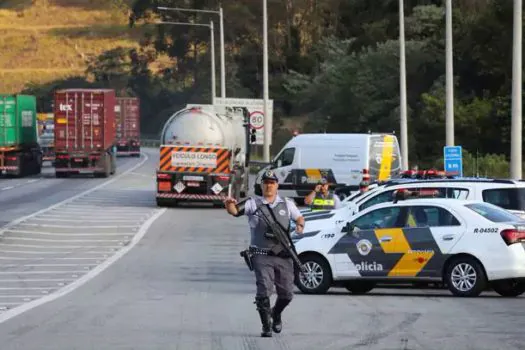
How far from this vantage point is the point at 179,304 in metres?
19.7

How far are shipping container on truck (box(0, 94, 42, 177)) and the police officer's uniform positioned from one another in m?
49.4

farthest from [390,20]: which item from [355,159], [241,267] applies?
[241,267]

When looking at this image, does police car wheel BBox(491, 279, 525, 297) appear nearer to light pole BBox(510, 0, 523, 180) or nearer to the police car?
the police car

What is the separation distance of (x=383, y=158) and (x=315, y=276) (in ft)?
78.3

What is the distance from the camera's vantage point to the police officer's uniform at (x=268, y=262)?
50.7ft

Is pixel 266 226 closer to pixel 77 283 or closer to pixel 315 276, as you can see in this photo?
pixel 315 276

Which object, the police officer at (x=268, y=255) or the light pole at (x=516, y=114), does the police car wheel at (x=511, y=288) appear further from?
the light pole at (x=516, y=114)

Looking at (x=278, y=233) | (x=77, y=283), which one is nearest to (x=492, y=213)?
(x=278, y=233)

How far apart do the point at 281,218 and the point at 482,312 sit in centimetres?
403

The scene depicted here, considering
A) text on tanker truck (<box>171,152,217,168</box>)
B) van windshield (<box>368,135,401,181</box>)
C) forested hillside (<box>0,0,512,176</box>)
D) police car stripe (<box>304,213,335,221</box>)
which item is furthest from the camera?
forested hillside (<box>0,0,512,176</box>)

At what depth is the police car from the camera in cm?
2028

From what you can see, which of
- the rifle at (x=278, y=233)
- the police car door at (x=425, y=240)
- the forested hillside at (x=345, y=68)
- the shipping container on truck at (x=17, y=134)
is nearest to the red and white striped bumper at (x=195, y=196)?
the forested hillside at (x=345, y=68)

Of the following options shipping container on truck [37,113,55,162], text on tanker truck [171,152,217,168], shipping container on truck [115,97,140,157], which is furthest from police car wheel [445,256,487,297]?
shipping container on truck [115,97,140,157]

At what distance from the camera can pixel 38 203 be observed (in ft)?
155
